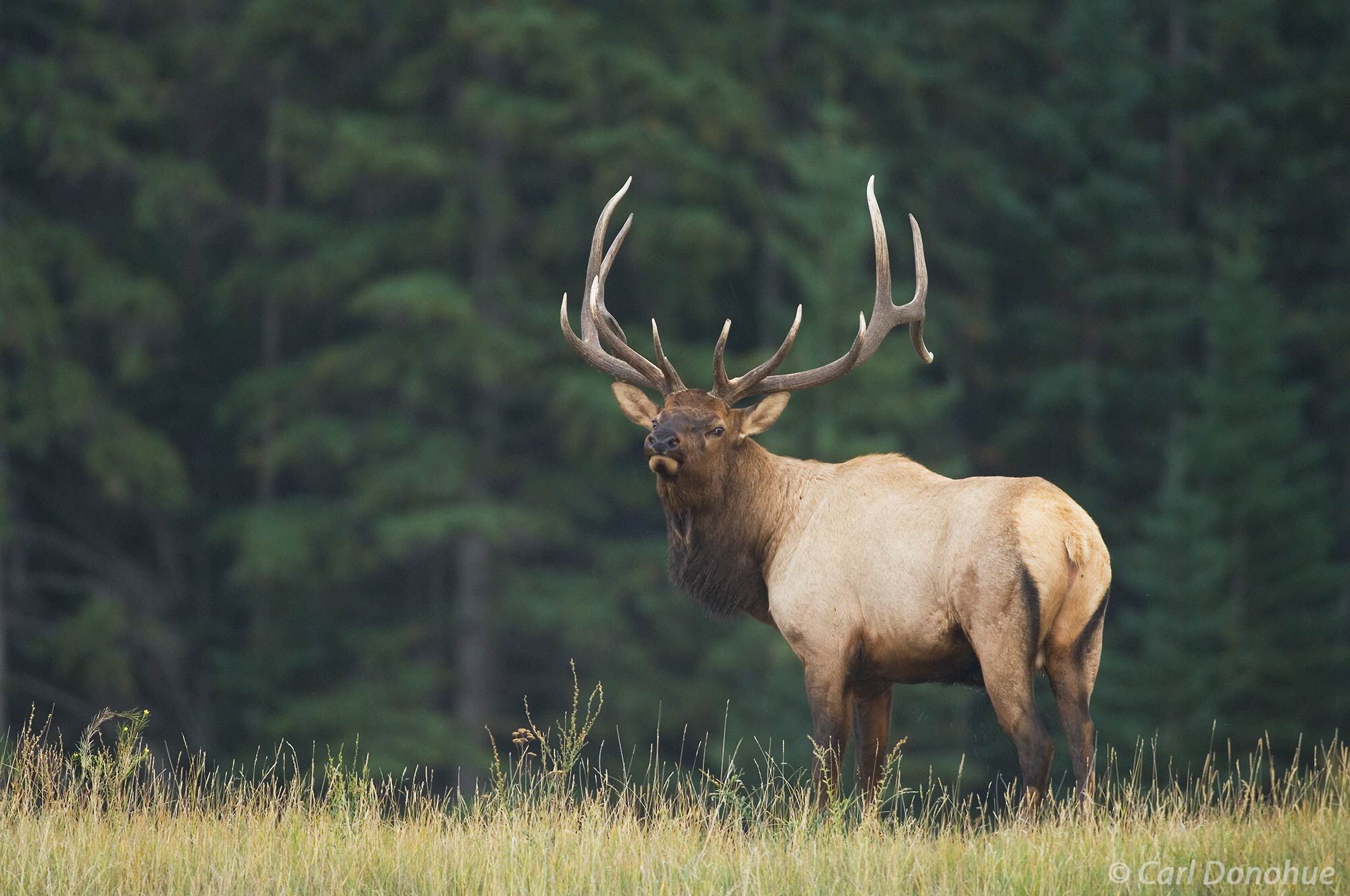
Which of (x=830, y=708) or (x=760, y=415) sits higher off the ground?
(x=760, y=415)

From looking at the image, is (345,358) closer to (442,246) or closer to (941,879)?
(442,246)

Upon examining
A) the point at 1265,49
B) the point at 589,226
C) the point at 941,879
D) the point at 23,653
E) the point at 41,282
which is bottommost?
the point at 941,879

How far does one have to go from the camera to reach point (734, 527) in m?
8.70

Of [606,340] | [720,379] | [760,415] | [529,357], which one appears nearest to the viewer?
[720,379]

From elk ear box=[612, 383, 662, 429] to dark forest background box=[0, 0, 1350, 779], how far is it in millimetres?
11325

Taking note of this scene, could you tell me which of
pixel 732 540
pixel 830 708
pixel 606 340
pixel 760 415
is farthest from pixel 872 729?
pixel 606 340

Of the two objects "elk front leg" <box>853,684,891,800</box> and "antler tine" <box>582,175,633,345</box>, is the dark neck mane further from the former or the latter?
"antler tine" <box>582,175,633,345</box>

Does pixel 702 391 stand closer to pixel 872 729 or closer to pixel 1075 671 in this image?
pixel 872 729

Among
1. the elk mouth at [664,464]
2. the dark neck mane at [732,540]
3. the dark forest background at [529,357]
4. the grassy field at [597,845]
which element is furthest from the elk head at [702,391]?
the dark forest background at [529,357]

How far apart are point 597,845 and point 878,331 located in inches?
158

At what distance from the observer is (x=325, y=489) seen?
25.9m

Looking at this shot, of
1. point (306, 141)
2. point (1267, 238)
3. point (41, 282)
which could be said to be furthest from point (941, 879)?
point (1267, 238)

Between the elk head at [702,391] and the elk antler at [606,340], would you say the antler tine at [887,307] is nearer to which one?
the elk head at [702,391]

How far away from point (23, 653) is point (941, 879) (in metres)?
18.7
